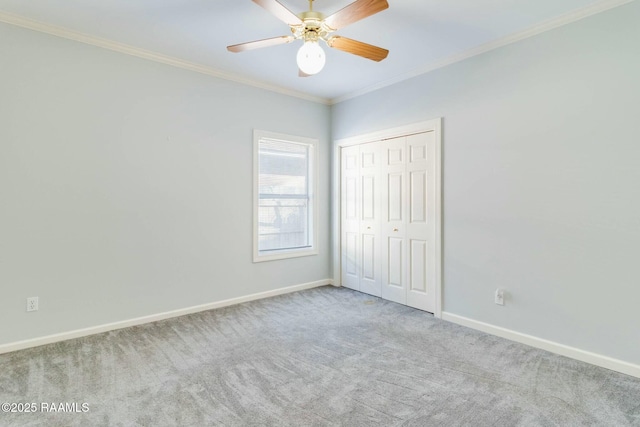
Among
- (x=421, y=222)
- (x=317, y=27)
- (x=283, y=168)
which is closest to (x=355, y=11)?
(x=317, y=27)

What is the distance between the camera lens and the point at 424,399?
6.74 ft

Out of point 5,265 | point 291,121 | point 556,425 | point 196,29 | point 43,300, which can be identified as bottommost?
point 556,425

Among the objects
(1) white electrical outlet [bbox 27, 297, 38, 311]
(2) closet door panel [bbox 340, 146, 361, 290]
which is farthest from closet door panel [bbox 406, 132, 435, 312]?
(1) white electrical outlet [bbox 27, 297, 38, 311]

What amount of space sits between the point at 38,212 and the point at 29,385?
139 cm

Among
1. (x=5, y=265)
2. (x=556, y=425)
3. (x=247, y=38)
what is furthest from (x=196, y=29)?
(x=556, y=425)

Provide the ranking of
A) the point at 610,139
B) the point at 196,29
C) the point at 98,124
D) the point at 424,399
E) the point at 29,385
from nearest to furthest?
the point at 424,399 → the point at 29,385 → the point at 610,139 → the point at 196,29 → the point at 98,124

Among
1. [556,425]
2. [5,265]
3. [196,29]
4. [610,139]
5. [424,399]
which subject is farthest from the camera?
[196,29]

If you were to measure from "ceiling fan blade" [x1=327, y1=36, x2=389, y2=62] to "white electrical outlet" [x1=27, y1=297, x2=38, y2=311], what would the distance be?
10.5 feet

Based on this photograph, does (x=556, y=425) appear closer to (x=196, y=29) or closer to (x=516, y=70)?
(x=516, y=70)

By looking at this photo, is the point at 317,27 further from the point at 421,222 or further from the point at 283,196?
the point at 283,196

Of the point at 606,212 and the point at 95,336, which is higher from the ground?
the point at 606,212

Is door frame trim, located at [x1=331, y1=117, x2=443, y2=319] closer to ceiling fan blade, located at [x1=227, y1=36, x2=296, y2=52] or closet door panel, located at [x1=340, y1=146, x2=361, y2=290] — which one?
closet door panel, located at [x1=340, y1=146, x2=361, y2=290]

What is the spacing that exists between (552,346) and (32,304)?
14.4ft

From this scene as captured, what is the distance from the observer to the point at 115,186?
315cm
